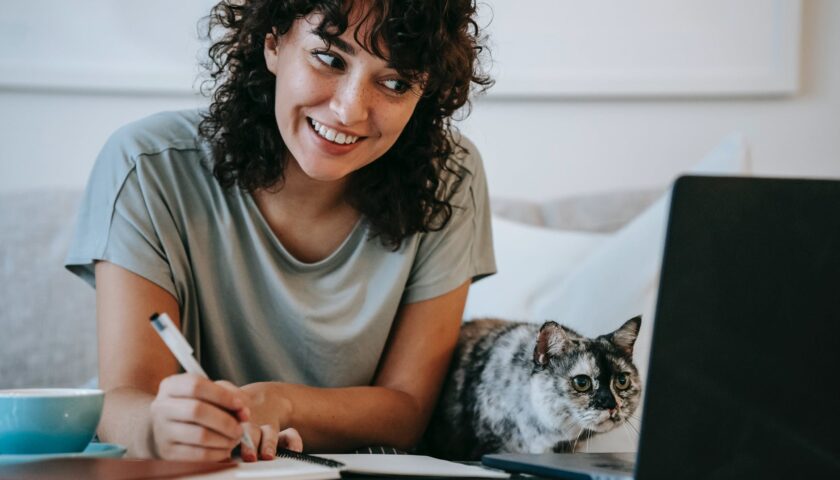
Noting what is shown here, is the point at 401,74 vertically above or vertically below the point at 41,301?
above

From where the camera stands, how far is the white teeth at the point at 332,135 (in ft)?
4.07

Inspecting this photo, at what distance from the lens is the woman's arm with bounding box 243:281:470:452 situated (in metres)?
1.18

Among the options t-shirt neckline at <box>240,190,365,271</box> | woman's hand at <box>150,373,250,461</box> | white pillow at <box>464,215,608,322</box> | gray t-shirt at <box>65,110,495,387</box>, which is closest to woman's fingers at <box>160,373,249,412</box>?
woman's hand at <box>150,373,250,461</box>

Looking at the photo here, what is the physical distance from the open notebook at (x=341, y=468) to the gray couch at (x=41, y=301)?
117 cm

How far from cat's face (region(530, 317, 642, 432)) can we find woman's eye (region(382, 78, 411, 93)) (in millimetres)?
394

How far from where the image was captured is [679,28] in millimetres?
2266

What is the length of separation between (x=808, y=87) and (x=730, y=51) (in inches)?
8.3

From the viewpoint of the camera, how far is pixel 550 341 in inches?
43.9

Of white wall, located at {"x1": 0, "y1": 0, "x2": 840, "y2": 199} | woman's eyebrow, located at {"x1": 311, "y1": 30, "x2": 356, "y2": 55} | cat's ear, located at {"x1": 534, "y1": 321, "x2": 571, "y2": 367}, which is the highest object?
white wall, located at {"x1": 0, "y1": 0, "x2": 840, "y2": 199}

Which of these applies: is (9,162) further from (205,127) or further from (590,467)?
(590,467)

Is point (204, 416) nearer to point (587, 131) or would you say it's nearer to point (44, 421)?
point (44, 421)

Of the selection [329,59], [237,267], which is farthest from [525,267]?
[329,59]

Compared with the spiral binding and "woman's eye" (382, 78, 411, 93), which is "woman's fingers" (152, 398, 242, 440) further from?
"woman's eye" (382, 78, 411, 93)

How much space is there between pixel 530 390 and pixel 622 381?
16cm
